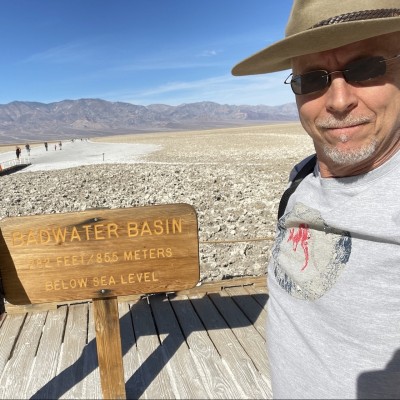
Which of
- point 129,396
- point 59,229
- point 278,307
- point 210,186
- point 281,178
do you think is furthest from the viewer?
point 281,178

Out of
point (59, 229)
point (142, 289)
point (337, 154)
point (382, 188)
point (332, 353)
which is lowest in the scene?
point (142, 289)

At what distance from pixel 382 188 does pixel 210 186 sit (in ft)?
41.6

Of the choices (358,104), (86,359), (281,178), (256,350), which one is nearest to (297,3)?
(358,104)

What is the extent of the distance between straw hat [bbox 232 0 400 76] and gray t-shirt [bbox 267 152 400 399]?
1.51 feet

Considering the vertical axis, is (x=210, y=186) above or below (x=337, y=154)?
below

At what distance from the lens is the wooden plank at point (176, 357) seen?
2.62m

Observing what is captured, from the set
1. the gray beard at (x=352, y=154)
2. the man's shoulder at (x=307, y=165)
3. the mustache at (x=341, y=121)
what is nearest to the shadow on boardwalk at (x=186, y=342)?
the man's shoulder at (x=307, y=165)

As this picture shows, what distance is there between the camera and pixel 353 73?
132 cm

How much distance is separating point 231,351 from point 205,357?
0.73 feet


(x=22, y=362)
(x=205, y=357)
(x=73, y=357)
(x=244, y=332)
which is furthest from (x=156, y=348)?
(x=22, y=362)

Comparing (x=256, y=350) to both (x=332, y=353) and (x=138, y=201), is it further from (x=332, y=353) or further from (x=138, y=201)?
(x=138, y=201)

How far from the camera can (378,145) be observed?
4.42 feet

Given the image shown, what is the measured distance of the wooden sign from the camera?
83.8 inches

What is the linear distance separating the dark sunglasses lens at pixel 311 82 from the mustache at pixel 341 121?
13 centimetres
